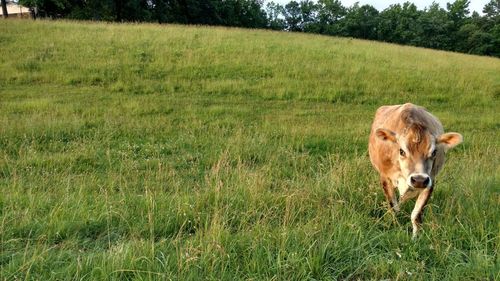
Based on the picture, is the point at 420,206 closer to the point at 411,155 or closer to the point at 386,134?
the point at 411,155

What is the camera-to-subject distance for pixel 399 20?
285ft

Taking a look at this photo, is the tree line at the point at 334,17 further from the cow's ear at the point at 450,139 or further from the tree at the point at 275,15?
the cow's ear at the point at 450,139

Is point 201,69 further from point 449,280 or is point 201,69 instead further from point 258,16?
point 258,16

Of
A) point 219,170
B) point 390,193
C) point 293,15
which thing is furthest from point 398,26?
point 390,193

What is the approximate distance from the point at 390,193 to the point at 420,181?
3.40 feet

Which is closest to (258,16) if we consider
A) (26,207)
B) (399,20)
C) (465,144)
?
(399,20)

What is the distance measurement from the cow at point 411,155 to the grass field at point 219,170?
230mm

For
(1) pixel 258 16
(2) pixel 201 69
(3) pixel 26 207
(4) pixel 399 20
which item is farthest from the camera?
(4) pixel 399 20

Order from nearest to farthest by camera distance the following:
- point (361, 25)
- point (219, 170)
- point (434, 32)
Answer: point (219, 170)
point (434, 32)
point (361, 25)

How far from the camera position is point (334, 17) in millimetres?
97000

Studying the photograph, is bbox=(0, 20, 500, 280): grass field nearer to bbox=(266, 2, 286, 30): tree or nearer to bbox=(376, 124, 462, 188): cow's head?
bbox=(376, 124, 462, 188): cow's head

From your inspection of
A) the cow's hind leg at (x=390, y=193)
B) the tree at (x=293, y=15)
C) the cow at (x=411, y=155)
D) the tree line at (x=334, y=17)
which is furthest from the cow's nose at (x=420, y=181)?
the tree at (x=293, y=15)

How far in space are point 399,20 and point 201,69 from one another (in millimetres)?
76586

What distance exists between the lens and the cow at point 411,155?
5.17 meters
